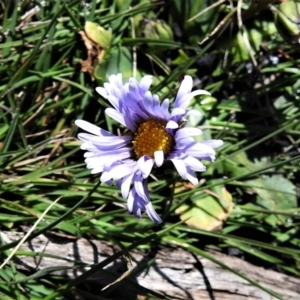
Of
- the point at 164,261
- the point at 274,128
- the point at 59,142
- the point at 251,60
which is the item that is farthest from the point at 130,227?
the point at 251,60

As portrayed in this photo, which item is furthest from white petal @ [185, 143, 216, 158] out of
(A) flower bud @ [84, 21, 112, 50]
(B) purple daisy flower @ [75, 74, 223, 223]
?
(A) flower bud @ [84, 21, 112, 50]

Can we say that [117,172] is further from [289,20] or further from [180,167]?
[289,20]

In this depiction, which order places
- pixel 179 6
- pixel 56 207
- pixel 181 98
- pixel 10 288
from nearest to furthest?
pixel 181 98, pixel 10 288, pixel 56 207, pixel 179 6

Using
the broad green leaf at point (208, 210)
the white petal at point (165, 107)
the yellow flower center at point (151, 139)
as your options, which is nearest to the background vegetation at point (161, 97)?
the broad green leaf at point (208, 210)

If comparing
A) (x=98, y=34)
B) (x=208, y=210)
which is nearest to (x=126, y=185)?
(x=208, y=210)

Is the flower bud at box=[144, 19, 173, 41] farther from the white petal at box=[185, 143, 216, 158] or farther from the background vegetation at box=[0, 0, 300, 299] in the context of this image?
the white petal at box=[185, 143, 216, 158]

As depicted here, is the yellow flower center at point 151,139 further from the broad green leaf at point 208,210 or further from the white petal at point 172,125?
the broad green leaf at point 208,210

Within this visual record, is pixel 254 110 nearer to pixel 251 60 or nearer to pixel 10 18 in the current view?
pixel 251 60
